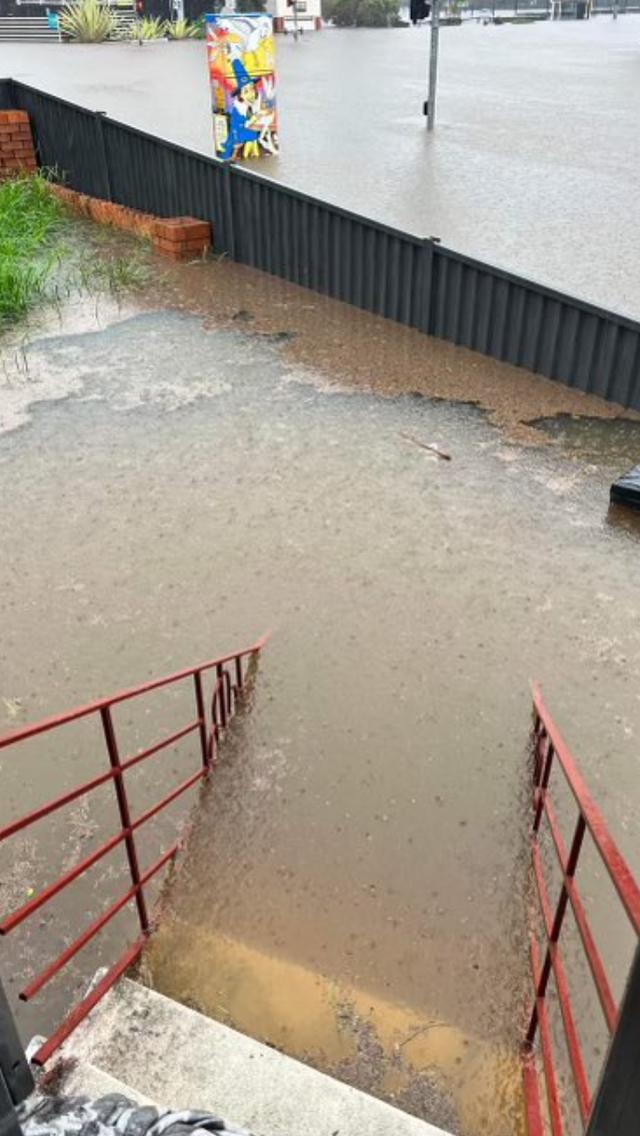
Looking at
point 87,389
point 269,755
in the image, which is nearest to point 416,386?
point 87,389

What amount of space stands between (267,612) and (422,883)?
5.69 feet

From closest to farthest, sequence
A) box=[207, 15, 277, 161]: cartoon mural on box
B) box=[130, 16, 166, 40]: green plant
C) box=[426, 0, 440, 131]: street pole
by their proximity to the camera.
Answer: box=[207, 15, 277, 161]: cartoon mural on box
box=[426, 0, 440, 131]: street pole
box=[130, 16, 166, 40]: green plant

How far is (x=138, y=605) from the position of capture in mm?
4531

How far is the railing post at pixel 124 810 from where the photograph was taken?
2354 millimetres

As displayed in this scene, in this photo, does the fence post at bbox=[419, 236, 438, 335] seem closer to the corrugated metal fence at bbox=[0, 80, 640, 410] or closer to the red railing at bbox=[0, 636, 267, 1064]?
the corrugated metal fence at bbox=[0, 80, 640, 410]

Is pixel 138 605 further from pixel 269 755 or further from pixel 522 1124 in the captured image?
pixel 522 1124

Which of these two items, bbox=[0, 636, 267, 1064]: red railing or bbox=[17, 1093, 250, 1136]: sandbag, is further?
bbox=[0, 636, 267, 1064]: red railing

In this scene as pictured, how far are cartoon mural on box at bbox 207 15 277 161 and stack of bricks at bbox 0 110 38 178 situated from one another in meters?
3.89

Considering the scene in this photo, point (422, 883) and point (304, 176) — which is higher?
point (304, 176)

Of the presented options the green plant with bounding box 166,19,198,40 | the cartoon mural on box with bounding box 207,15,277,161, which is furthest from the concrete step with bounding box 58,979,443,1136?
the green plant with bounding box 166,19,198,40

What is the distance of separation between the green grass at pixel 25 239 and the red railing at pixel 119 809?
19.2 feet

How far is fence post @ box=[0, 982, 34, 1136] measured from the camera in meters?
1.61

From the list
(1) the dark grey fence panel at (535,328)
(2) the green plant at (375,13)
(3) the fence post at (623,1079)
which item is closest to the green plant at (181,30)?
(2) the green plant at (375,13)

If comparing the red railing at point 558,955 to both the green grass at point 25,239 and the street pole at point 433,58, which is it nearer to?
the green grass at point 25,239
